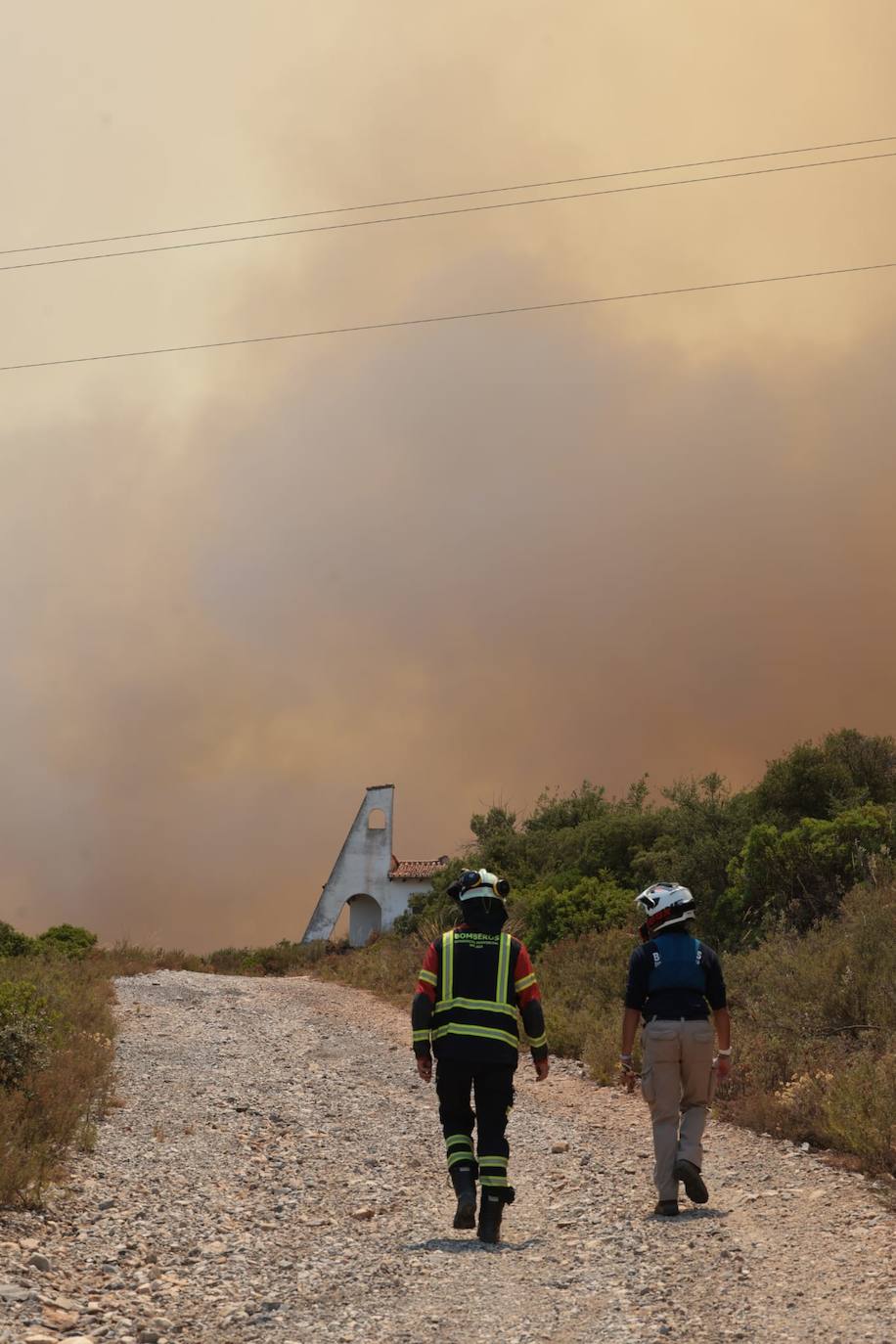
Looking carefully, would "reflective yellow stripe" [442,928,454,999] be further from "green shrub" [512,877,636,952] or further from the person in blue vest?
"green shrub" [512,877,636,952]

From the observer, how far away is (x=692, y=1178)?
890 centimetres

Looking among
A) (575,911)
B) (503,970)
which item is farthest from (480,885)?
(575,911)

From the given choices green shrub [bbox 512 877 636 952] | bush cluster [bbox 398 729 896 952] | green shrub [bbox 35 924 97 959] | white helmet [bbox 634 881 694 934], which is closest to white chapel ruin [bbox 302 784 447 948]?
green shrub [bbox 35 924 97 959]

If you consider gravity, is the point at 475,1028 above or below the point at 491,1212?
above

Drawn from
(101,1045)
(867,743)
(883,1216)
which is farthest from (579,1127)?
(867,743)

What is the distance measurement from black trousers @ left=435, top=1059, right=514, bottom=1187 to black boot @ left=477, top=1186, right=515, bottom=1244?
0.18ft

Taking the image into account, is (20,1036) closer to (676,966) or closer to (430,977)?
(430,977)

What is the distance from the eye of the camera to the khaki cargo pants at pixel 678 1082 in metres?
8.98

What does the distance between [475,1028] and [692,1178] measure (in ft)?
6.76

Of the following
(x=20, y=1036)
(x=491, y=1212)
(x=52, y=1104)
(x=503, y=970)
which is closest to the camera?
(x=491, y=1212)

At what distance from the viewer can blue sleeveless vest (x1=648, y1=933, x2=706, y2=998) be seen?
30.2ft

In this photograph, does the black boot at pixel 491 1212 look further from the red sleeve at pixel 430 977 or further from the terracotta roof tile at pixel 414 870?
the terracotta roof tile at pixel 414 870

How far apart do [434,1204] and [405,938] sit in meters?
31.0

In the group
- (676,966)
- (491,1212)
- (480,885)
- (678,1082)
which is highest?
(480,885)
